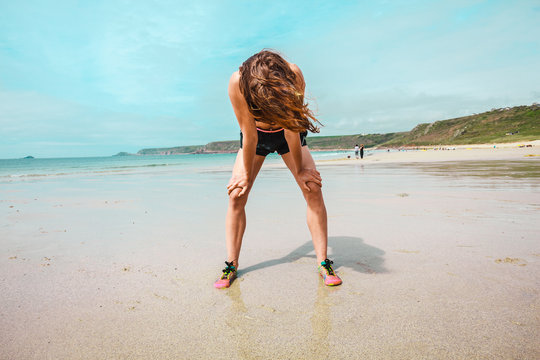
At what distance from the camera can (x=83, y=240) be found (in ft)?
12.9

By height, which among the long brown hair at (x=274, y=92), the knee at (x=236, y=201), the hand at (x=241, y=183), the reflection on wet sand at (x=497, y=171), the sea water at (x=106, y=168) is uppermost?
the long brown hair at (x=274, y=92)

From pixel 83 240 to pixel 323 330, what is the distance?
134 inches

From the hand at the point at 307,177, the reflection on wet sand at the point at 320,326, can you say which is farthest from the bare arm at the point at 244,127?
the reflection on wet sand at the point at 320,326

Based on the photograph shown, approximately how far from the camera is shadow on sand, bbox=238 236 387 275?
2836mm

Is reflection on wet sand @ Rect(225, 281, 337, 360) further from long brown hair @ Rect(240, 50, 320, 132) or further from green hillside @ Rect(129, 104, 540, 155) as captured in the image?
green hillside @ Rect(129, 104, 540, 155)

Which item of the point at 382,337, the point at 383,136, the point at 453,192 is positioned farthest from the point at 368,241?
the point at 383,136

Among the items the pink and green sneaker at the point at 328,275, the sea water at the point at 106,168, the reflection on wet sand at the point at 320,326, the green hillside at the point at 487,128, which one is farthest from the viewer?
the green hillside at the point at 487,128

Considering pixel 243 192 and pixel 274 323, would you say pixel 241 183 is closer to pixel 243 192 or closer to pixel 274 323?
pixel 243 192

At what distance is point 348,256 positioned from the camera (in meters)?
3.12

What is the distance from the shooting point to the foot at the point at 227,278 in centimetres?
251

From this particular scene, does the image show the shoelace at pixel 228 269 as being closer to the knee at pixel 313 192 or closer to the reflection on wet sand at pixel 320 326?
the reflection on wet sand at pixel 320 326

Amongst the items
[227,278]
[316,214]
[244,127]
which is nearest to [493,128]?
[316,214]

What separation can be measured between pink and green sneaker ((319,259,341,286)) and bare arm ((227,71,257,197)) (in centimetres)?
93

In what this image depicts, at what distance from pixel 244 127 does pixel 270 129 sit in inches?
15.4
